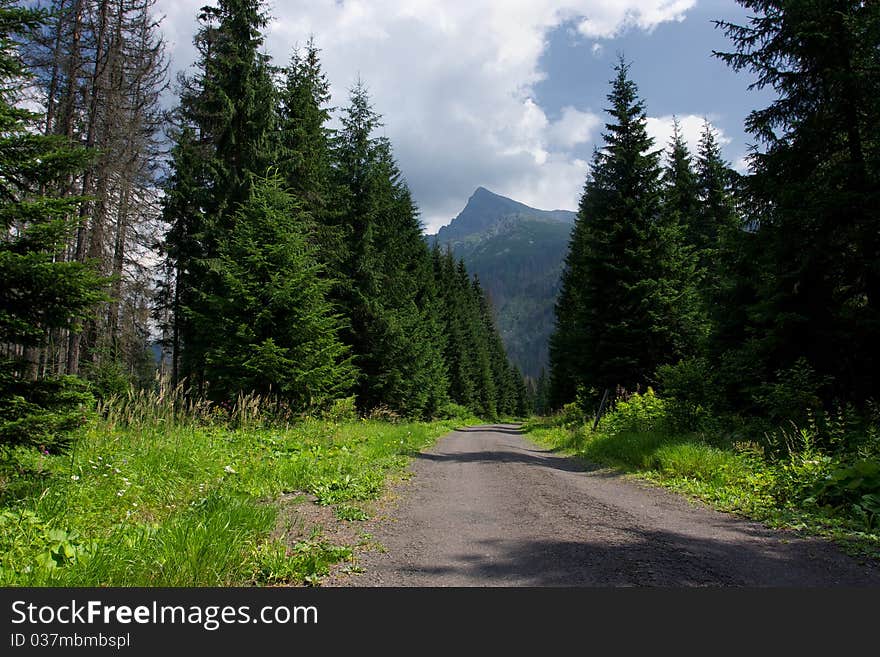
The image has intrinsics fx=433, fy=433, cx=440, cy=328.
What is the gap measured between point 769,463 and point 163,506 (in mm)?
8900

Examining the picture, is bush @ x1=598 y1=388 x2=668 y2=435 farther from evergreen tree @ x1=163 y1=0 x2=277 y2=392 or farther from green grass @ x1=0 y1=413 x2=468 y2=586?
evergreen tree @ x1=163 y1=0 x2=277 y2=392

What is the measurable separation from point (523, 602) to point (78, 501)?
4.51 m

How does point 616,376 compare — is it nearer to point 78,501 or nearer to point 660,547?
point 660,547

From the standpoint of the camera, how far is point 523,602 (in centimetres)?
292

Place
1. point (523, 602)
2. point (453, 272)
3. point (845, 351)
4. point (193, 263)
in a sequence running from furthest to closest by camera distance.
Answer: point (453, 272) < point (193, 263) < point (845, 351) < point (523, 602)

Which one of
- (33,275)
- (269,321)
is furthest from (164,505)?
(269,321)

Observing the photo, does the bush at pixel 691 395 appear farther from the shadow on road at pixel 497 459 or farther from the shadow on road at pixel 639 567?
the shadow on road at pixel 639 567

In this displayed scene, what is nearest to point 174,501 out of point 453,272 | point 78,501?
point 78,501

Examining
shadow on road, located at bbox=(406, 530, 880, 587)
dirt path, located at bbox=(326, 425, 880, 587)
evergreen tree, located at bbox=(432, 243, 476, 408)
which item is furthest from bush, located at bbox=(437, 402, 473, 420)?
shadow on road, located at bbox=(406, 530, 880, 587)

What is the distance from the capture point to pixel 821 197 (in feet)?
28.0

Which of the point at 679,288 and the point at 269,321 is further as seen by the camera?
the point at 679,288

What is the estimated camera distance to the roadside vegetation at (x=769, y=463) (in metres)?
5.08

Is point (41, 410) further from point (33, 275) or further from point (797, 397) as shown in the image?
point (797, 397)

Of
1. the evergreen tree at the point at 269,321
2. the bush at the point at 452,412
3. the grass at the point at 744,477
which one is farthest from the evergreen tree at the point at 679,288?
the bush at the point at 452,412
